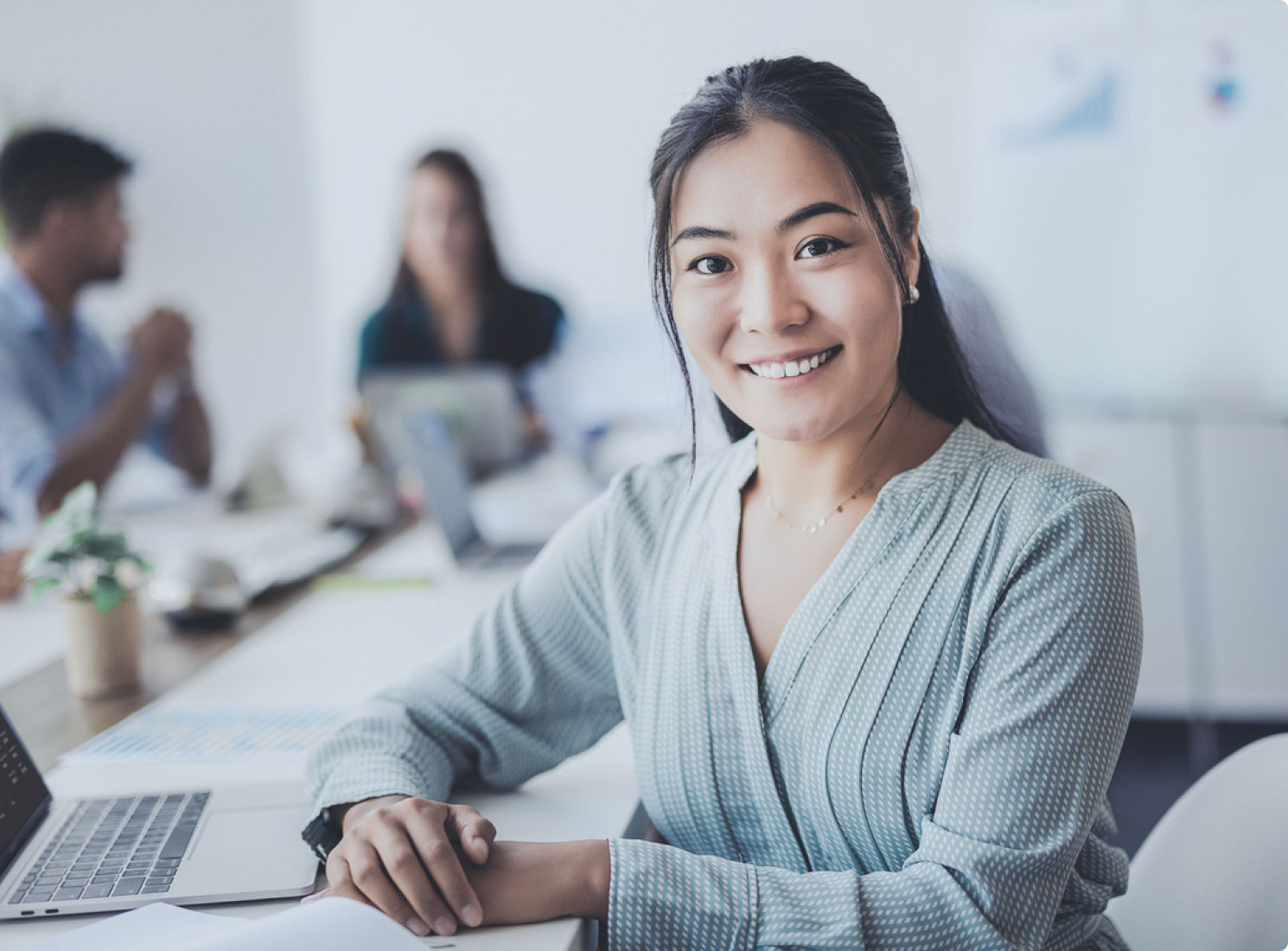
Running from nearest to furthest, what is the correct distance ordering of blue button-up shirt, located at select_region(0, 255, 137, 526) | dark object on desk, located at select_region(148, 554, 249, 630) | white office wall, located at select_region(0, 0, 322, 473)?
dark object on desk, located at select_region(148, 554, 249, 630), blue button-up shirt, located at select_region(0, 255, 137, 526), white office wall, located at select_region(0, 0, 322, 473)

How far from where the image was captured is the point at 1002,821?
88 centimetres

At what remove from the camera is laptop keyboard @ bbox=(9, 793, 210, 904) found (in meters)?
0.96

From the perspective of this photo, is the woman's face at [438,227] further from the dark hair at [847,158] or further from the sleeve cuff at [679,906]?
the sleeve cuff at [679,906]

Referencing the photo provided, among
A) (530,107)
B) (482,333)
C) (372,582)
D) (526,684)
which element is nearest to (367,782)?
(526,684)

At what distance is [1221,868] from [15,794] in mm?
1131

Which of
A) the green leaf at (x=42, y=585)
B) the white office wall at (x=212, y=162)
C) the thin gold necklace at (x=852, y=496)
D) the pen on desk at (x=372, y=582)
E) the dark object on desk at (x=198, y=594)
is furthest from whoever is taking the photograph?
the white office wall at (x=212, y=162)

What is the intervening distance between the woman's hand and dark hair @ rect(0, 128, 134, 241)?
7.62ft

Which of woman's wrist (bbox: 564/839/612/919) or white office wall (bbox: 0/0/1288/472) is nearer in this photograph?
woman's wrist (bbox: 564/839/612/919)

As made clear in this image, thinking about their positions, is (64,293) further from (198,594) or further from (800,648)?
(800,648)

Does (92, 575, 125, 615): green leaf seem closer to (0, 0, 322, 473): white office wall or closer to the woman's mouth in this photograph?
the woman's mouth

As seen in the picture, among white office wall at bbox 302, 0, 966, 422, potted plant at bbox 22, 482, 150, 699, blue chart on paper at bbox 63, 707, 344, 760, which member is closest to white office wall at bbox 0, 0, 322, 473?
white office wall at bbox 302, 0, 966, 422

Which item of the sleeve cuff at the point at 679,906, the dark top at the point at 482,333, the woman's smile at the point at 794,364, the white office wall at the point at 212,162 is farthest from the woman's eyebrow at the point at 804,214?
the white office wall at the point at 212,162

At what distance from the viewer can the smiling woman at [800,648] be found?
0.89m

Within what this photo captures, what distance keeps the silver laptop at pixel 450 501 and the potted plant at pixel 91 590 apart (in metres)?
0.64
